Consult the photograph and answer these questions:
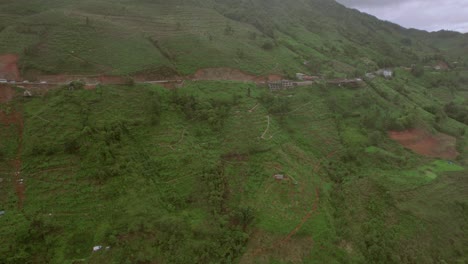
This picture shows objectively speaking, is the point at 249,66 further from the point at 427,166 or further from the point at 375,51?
the point at 375,51

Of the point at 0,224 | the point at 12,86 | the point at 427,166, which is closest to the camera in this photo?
the point at 0,224

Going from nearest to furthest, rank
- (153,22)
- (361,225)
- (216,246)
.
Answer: (216,246)
(361,225)
(153,22)

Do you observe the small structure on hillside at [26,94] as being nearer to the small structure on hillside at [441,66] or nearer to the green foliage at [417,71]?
the green foliage at [417,71]

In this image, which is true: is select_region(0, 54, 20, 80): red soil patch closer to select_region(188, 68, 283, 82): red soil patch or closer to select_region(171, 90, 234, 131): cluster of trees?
select_region(171, 90, 234, 131): cluster of trees

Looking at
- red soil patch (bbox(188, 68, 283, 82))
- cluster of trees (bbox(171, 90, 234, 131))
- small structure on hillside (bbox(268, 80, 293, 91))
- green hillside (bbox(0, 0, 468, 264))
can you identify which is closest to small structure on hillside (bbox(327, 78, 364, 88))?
green hillside (bbox(0, 0, 468, 264))

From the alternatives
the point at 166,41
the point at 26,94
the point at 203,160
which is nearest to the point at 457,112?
the point at 203,160

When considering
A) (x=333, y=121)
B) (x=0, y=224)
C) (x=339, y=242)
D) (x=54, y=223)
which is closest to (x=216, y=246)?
(x=339, y=242)

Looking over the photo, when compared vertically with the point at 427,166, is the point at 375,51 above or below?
above
